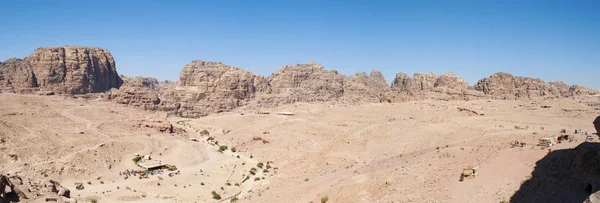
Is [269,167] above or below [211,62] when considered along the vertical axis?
below

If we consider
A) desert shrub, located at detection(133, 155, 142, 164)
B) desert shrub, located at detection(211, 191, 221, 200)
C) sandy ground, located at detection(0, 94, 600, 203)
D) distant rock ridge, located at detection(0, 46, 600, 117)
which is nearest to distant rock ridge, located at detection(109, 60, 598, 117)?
distant rock ridge, located at detection(0, 46, 600, 117)

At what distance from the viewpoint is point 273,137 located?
60.7 m

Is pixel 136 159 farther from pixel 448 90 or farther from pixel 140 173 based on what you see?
pixel 448 90

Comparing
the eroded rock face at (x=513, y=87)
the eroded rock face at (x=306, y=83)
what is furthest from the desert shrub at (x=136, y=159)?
the eroded rock face at (x=306, y=83)

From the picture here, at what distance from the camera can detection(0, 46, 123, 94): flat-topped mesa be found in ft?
382

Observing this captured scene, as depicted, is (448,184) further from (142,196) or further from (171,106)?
(171,106)

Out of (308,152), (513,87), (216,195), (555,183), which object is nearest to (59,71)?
(308,152)

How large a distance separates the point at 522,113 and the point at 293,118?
39604 mm

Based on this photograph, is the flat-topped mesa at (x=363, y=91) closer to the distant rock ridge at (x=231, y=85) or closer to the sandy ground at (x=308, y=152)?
the distant rock ridge at (x=231, y=85)

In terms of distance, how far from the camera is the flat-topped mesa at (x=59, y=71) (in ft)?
382

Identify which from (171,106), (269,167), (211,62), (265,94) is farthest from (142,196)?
(211,62)

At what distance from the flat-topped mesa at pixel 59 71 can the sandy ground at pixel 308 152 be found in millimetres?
55121

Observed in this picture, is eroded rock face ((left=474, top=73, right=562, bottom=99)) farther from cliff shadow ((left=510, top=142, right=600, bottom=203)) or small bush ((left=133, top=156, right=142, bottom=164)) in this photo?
small bush ((left=133, top=156, right=142, bottom=164))

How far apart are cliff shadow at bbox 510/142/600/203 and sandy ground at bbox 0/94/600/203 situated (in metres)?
0.56
